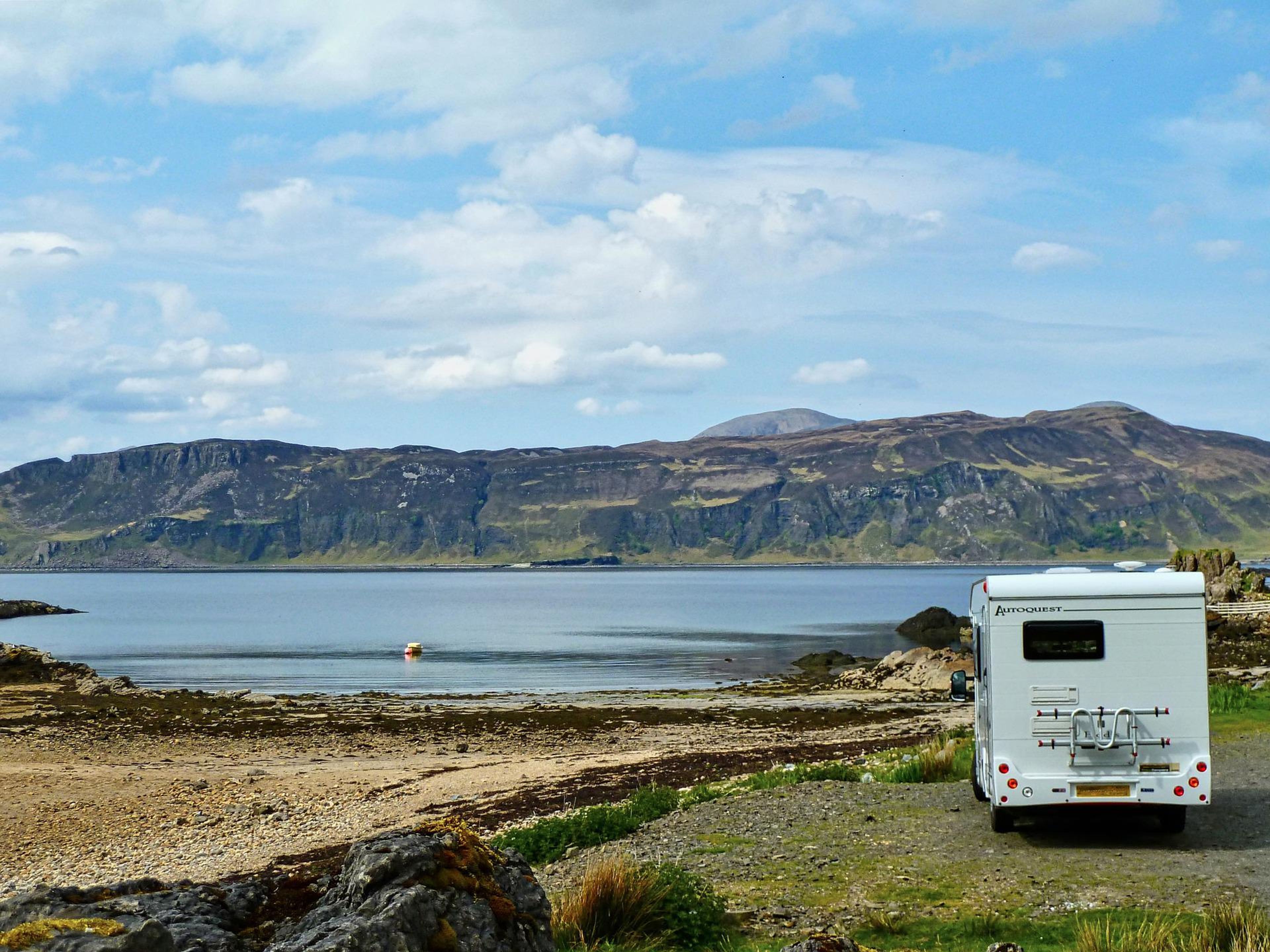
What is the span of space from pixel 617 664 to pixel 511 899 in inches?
2406

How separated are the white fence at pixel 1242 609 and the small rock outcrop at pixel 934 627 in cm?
2443

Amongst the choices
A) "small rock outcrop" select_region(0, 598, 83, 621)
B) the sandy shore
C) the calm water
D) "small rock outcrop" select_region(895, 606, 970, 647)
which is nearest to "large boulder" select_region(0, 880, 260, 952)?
the sandy shore

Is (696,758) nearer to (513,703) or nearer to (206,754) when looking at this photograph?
(206,754)

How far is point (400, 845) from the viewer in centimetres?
662

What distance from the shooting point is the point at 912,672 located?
5181cm

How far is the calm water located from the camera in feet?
200

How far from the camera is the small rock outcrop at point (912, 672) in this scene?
49.8m

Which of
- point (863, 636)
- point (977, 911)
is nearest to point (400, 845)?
point (977, 911)

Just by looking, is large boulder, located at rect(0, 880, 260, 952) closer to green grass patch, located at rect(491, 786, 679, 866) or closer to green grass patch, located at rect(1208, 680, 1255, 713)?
green grass patch, located at rect(491, 786, 679, 866)

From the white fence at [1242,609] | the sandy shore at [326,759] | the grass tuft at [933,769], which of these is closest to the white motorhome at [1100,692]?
the grass tuft at [933,769]

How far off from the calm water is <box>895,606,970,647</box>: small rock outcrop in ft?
6.37

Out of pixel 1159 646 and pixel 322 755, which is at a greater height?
pixel 1159 646

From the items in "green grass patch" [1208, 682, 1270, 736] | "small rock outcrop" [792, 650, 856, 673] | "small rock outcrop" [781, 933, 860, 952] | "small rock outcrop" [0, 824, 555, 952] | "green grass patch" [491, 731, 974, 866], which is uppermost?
"small rock outcrop" [0, 824, 555, 952]

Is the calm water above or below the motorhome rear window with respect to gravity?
below
